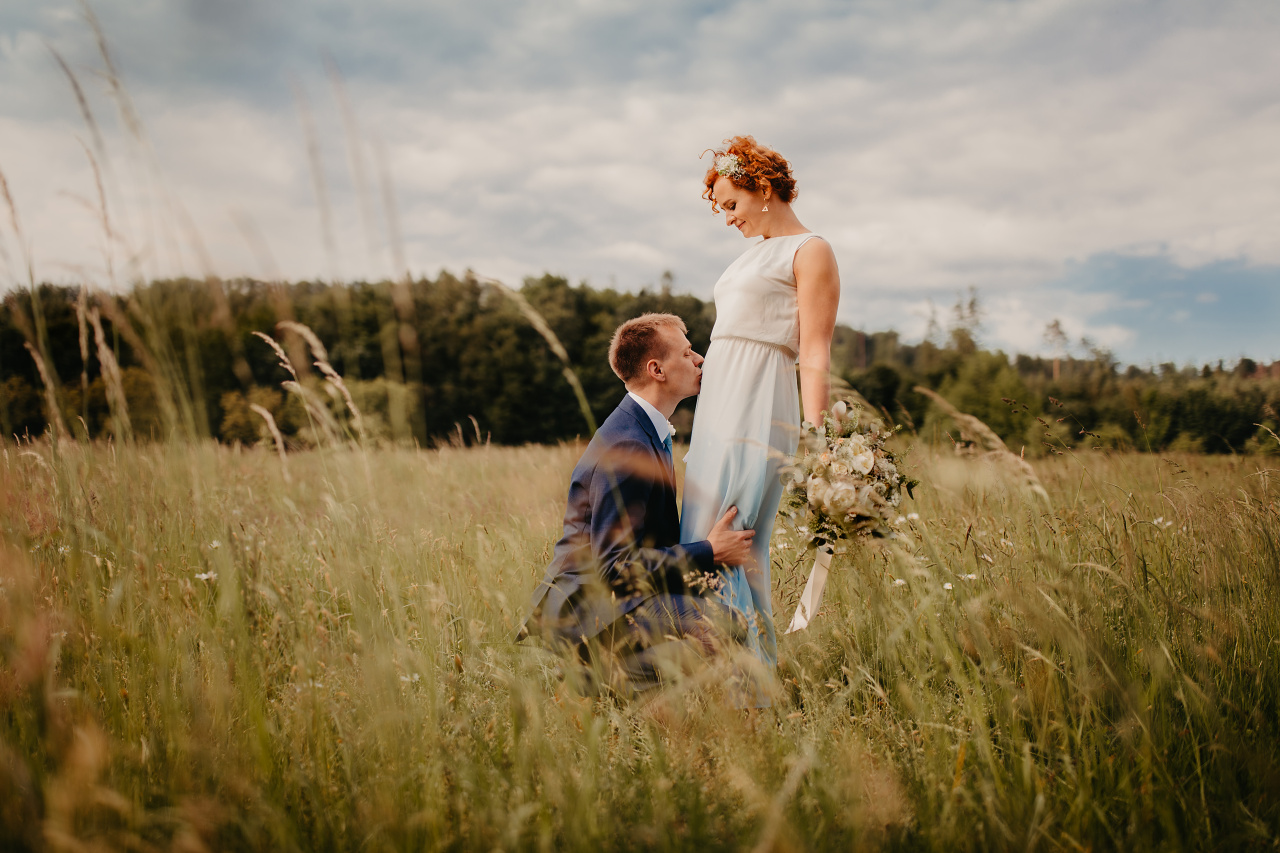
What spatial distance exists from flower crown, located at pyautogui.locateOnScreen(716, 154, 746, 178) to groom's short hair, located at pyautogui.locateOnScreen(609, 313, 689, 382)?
0.82 m

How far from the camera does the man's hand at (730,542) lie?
2414 millimetres

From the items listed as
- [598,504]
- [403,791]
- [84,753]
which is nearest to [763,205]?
[598,504]

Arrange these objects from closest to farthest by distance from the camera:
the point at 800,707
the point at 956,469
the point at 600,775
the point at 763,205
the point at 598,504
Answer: the point at 600,775, the point at 598,504, the point at 800,707, the point at 763,205, the point at 956,469

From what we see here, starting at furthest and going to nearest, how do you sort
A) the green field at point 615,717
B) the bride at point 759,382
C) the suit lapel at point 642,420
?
the bride at point 759,382
the suit lapel at point 642,420
the green field at point 615,717

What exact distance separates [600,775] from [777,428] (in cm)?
154

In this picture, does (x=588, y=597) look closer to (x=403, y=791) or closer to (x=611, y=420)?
(x=611, y=420)

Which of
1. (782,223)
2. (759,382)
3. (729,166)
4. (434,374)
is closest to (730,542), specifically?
(759,382)

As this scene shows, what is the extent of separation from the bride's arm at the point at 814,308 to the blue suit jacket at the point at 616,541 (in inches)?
26.6

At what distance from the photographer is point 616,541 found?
2.23m

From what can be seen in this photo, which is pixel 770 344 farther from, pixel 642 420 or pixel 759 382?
pixel 642 420

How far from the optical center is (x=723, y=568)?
2.43 metres

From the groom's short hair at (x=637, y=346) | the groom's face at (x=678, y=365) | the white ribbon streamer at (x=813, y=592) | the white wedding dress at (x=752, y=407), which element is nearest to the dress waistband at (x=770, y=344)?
the white wedding dress at (x=752, y=407)

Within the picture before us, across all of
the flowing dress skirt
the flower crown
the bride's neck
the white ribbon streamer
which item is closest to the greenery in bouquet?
the flowing dress skirt

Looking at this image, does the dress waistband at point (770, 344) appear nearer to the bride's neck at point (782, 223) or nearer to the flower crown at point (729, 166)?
the bride's neck at point (782, 223)
